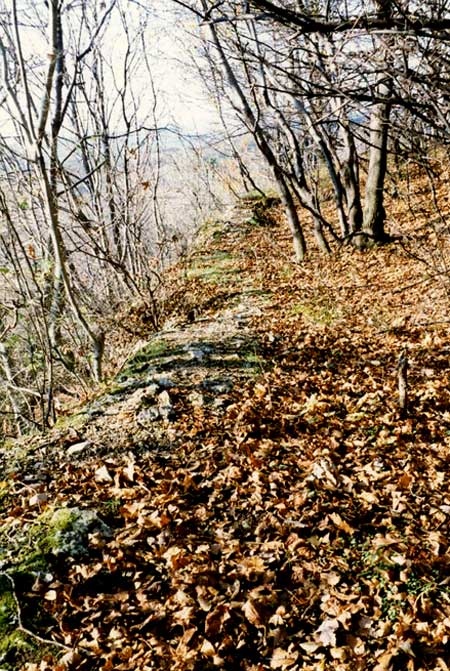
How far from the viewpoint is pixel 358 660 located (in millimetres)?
2205

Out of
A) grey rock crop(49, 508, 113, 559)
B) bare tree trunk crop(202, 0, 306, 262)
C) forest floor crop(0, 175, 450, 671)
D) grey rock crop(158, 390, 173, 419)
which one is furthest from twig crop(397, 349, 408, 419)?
bare tree trunk crop(202, 0, 306, 262)

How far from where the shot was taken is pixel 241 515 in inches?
124

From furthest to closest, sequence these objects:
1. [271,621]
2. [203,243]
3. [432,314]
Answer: [203,243] → [432,314] → [271,621]

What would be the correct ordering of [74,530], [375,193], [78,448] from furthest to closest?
[375,193], [78,448], [74,530]

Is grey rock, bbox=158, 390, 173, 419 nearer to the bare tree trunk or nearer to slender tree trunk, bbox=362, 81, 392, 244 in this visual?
the bare tree trunk

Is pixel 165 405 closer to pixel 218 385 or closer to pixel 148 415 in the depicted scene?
pixel 148 415

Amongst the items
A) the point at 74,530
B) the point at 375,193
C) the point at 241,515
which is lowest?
the point at 241,515

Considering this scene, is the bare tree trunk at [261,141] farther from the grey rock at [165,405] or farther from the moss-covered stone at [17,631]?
the moss-covered stone at [17,631]

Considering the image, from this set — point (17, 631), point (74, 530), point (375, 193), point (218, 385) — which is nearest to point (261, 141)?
point (375, 193)

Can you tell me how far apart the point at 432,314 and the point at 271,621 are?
456cm

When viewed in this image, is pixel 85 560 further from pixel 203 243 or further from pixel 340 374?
pixel 203 243

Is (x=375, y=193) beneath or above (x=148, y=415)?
above

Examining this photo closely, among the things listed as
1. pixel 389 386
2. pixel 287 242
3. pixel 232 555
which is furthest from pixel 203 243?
pixel 232 555

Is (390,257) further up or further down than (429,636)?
further up
